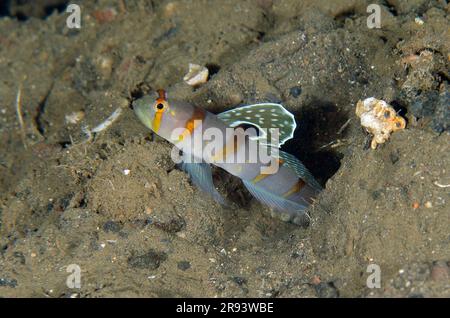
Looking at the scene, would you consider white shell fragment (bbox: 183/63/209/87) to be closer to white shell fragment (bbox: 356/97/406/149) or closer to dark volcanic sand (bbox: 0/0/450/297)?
dark volcanic sand (bbox: 0/0/450/297)

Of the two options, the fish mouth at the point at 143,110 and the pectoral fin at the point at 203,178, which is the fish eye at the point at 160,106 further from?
the pectoral fin at the point at 203,178

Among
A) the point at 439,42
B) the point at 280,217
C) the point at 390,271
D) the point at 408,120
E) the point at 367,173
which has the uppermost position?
the point at 439,42

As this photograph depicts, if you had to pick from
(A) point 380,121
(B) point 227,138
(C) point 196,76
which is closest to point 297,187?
(B) point 227,138

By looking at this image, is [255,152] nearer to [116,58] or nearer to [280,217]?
[280,217]

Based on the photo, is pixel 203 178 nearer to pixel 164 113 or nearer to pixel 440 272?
pixel 164 113

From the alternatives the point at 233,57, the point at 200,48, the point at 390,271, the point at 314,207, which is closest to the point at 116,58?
the point at 200,48

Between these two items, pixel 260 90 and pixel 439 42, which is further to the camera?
pixel 260 90

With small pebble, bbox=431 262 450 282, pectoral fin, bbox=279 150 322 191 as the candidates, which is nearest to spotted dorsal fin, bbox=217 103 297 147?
pectoral fin, bbox=279 150 322 191
